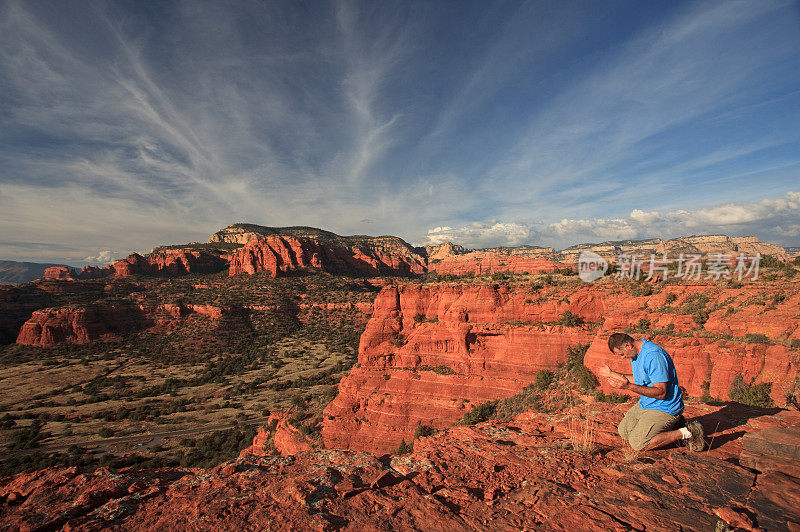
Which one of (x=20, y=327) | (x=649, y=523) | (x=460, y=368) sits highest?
(x=649, y=523)

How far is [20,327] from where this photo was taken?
67.1 m

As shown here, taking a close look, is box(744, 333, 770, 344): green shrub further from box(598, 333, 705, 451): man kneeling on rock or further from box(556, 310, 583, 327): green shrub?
box(598, 333, 705, 451): man kneeling on rock

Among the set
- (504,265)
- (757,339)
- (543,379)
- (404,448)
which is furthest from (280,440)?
(504,265)

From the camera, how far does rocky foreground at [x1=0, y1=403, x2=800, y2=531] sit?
12.2 ft

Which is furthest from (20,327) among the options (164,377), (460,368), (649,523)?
(649,523)

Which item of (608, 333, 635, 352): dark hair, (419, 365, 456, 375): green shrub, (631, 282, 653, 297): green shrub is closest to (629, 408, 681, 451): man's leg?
(608, 333, 635, 352): dark hair

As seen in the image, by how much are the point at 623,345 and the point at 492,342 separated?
2177cm

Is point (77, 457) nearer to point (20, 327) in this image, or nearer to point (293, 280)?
point (20, 327)

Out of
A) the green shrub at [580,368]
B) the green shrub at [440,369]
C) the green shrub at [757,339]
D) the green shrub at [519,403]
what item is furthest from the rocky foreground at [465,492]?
the green shrub at [440,369]

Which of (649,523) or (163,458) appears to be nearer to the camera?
(649,523)

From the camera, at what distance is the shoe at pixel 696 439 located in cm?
523

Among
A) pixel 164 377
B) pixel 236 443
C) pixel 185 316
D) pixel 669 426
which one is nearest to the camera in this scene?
pixel 669 426

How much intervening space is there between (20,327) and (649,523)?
348ft

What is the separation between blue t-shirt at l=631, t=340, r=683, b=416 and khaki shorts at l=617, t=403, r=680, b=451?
0.14 meters
